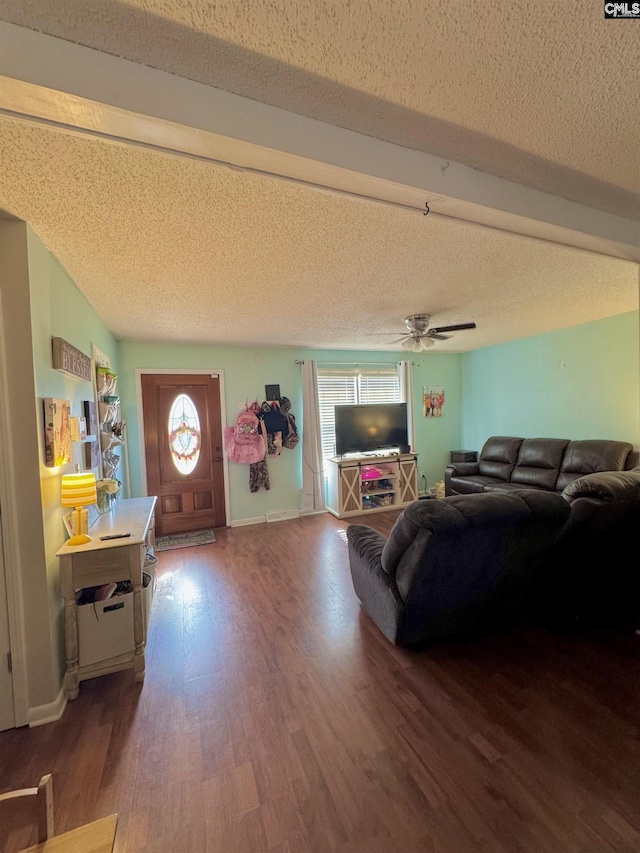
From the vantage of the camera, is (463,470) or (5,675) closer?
(5,675)

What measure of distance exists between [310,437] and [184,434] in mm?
1729

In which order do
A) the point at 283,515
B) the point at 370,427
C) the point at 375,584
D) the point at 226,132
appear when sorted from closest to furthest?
the point at 226,132 < the point at 375,584 < the point at 283,515 < the point at 370,427

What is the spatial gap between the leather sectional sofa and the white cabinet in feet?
7.66

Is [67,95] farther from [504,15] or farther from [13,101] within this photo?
[504,15]

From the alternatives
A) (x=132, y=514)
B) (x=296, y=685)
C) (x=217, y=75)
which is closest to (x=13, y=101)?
(x=217, y=75)

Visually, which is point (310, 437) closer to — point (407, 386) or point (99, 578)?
point (407, 386)

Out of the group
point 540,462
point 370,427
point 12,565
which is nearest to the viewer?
point 12,565

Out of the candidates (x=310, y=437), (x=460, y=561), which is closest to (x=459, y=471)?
(x=310, y=437)

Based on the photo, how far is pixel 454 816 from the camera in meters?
1.18

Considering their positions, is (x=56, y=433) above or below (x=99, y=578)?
above

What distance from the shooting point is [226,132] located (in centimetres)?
104

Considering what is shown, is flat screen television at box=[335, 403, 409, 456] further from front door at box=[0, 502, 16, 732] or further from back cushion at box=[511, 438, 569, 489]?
front door at box=[0, 502, 16, 732]

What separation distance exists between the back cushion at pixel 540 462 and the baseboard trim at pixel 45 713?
15.6 feet

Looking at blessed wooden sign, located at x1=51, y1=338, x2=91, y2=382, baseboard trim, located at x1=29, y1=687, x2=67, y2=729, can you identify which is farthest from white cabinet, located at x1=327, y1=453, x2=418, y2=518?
baseboard trim, located at x1=29, y1=687, x2=67, y2=729
